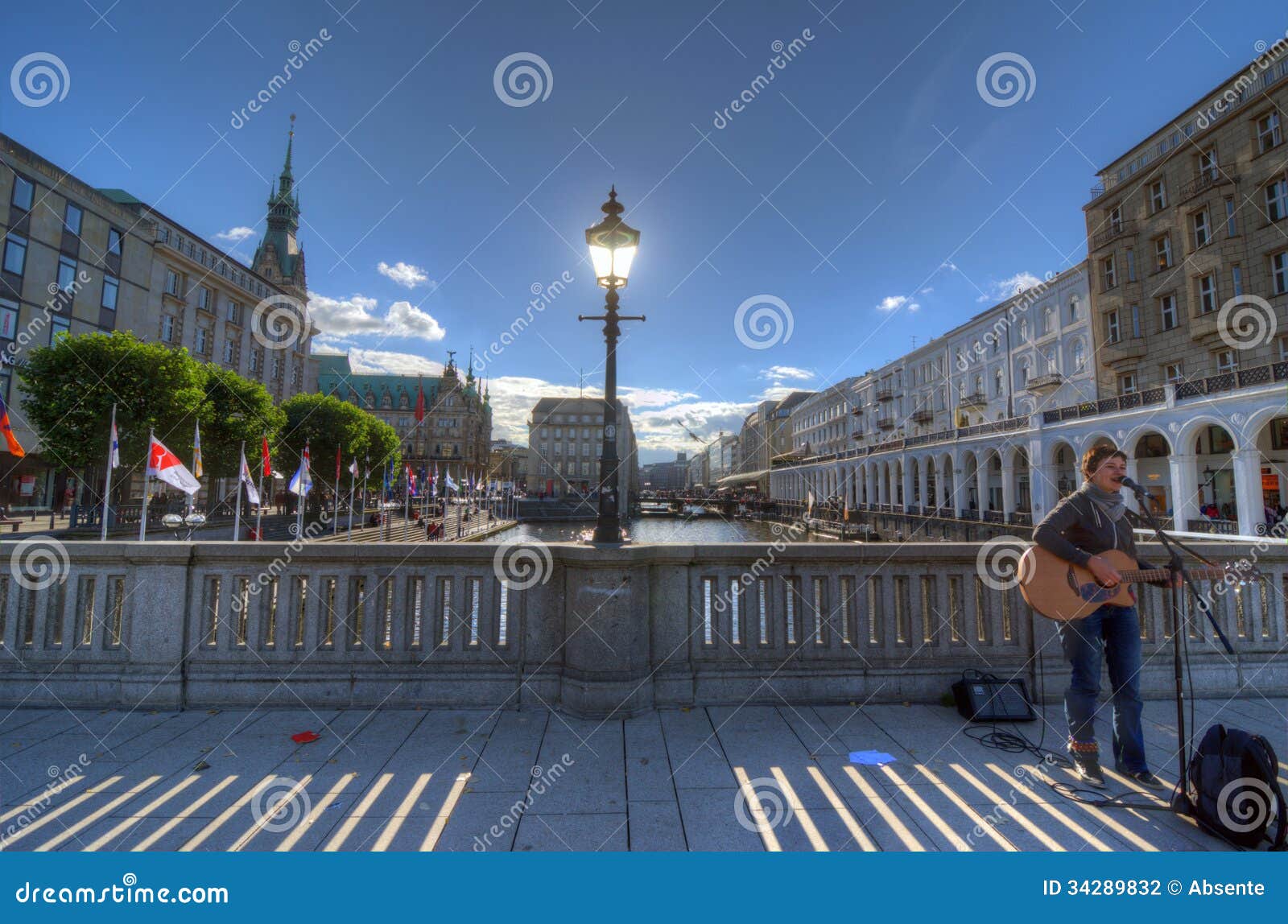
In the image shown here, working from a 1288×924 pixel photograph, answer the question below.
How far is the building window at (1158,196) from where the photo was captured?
2891 centimetres

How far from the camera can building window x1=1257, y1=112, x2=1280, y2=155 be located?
Result: 23453 mm

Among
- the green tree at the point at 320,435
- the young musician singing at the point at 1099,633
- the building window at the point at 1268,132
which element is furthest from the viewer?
the green tree at the point at 320,435

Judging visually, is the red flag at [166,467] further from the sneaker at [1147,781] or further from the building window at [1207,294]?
the building window at [1207,294]

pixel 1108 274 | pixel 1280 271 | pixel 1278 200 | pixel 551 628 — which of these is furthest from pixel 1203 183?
pixel 551 628

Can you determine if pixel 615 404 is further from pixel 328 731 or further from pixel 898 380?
pixel 898 380

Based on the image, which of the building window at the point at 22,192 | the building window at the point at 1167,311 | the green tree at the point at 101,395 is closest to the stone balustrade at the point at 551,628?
the green tree at the point at 101,395

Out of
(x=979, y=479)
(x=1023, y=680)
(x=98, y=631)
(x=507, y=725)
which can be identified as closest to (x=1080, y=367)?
(x=979, y=479)

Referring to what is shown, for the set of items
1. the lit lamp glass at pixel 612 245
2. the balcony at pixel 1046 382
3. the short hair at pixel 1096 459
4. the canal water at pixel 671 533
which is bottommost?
the canal water at pixel 671 533

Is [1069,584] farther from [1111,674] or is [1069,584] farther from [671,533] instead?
[671,533]

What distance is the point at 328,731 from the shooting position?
445 centimetres

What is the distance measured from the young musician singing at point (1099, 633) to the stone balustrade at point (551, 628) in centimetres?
136

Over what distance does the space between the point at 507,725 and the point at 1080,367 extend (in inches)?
1684

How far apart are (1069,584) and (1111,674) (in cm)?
72

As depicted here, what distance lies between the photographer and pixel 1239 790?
117 inches
